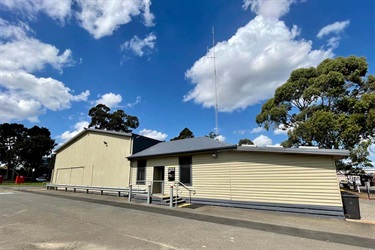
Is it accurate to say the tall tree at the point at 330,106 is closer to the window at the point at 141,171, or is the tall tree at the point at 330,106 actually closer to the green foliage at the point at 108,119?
the window at the point at 141,171

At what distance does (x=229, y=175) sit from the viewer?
11.1 meters

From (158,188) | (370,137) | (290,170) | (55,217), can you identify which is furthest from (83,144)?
(370,137)

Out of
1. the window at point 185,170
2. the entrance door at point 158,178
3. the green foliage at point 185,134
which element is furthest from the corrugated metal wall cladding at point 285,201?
the green foliage at point 185,134

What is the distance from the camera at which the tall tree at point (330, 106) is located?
1752 centimetres

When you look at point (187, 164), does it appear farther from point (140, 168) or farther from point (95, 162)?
point (95, 162)

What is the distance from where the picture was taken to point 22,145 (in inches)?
1692

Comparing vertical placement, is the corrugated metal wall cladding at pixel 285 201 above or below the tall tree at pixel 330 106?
below

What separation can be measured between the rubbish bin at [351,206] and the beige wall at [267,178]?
0.40 metres

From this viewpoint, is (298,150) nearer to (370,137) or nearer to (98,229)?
(98,229)

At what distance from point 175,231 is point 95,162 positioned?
14.1 metres

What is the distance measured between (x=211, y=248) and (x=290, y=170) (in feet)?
19.8

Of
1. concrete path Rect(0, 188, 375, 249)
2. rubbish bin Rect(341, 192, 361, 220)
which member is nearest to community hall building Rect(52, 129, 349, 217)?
rubbish bin Rect(341, 192, 361, 220)

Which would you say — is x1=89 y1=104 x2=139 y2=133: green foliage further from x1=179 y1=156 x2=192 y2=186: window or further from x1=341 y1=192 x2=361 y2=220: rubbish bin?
x1=341 y1=192 x2=361 y2=220: rubbish bin

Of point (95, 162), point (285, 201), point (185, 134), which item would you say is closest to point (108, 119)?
point (185, 134)
